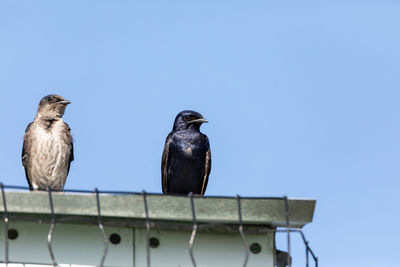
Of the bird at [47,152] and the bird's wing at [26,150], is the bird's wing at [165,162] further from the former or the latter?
the bird's wing at [26,150]

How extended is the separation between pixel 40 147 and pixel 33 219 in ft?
11.1

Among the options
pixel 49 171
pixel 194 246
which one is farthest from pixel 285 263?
pixel 49 171

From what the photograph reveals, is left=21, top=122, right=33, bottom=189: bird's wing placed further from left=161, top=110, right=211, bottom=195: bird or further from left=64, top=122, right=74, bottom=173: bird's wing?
left=161, top=110, right=211, bottom=195: bird

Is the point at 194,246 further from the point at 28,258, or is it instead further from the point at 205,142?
the point at 205,142

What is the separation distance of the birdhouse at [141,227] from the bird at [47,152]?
3.13m

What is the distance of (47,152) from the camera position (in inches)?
406

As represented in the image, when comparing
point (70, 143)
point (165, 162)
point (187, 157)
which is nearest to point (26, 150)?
point (70, 143)

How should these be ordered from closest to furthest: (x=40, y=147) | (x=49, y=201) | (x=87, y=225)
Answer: (x=49, y=201) < (x=87, y=225) < (x=40, y=147)

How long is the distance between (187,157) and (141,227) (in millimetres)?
4169

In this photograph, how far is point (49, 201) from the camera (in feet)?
22.2

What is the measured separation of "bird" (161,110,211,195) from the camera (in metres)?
11.4

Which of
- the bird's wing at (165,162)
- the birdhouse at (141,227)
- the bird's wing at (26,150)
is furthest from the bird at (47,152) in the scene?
the birdhouse at (141,227)

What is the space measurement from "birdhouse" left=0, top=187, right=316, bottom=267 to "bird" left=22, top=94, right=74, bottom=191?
123 inches

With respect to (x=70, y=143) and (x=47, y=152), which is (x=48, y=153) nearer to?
(x=47, y=152)
